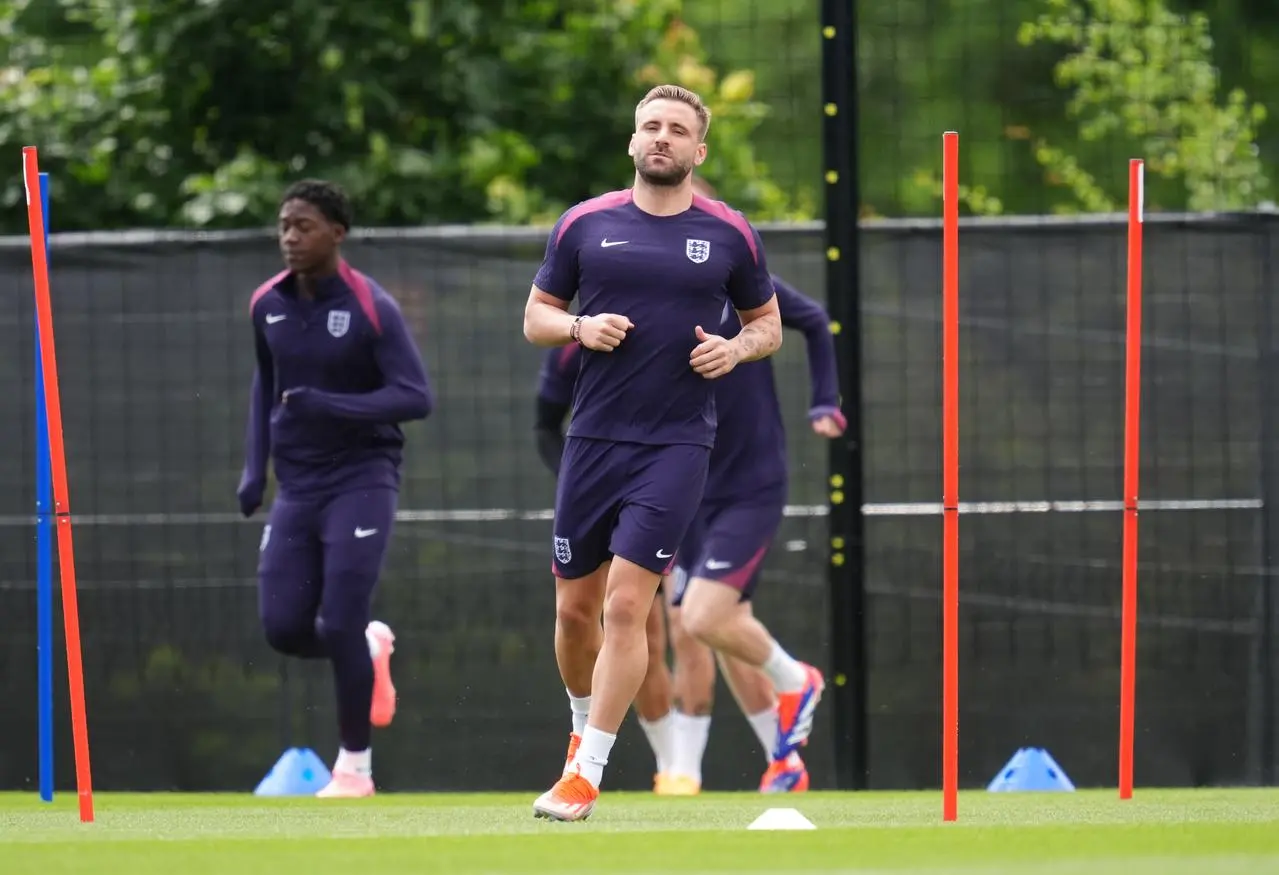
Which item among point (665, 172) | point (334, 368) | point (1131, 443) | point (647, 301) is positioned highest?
point (665, 172)

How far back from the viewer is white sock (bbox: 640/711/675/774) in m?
10.0

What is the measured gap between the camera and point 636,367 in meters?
7.18

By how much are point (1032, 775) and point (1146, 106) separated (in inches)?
121

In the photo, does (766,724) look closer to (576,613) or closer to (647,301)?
(576,613)

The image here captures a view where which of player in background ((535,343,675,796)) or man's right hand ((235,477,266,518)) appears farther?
player in background ((535,343,675,796))

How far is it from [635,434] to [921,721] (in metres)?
3.76

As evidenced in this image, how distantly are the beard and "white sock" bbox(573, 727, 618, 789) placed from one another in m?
1.53

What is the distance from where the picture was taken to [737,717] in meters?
10.6

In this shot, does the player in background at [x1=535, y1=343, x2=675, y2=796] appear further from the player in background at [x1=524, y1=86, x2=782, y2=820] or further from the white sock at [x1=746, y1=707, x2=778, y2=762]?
the player in background at [x1=524, y1=86, x2=782, y2=820]

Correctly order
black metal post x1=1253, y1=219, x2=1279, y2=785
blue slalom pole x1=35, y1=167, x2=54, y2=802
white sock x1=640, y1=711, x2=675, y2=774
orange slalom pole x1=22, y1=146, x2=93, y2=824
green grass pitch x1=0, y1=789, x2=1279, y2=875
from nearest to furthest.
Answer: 1. green grass pitch x1=0, y1=789, x2=1279, y2=875
2. orange slalom pole x1=22, y1=146, x2=93, y2=824
3. blue slalom pole x1=35, y1=167, x2=54, y2=802
4. white sock x1=640, y1=711, x2=675, y2=774
5. black metal post x1=1253, y1=219, x2=1279, y2=785

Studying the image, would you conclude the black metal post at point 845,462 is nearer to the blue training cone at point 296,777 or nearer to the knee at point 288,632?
the blue training cone at point 296,777

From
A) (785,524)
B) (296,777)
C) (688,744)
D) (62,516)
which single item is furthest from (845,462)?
(62,516)

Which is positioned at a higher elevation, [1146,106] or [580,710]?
[1146,106]

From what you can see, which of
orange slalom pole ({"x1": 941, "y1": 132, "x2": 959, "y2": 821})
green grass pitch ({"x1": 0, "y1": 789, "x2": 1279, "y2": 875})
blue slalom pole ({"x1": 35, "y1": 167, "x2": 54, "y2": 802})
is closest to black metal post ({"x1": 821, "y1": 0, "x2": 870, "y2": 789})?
green grass pitch ({"x1": 0, "y1": 789, "x2": 1279, "y2": 875})
